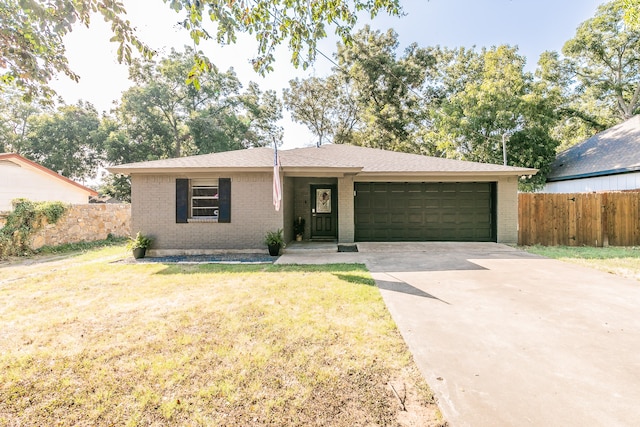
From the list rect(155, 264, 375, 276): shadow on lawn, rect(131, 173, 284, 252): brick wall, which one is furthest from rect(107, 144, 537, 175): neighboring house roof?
rect(155, 264, 375, 276): shadow on lawn

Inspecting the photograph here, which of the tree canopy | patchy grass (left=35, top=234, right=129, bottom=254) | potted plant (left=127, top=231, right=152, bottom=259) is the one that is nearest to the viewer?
the tree canopy

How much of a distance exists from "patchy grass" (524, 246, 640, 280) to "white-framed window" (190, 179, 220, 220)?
9.52 meters

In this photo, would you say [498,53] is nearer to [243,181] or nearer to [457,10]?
[457,10]

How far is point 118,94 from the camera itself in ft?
81.0

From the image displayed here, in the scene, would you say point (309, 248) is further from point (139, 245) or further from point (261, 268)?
point (139, 245)

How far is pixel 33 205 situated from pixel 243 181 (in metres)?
A: 6.92

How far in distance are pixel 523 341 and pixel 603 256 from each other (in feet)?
22.8

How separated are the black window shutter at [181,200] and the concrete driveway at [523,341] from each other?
5914mm

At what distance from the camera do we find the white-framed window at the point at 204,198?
8.75 meters

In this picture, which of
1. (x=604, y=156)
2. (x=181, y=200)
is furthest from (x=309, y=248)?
(x=604, y=156)

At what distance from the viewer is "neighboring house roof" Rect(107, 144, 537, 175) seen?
8172 millimetres

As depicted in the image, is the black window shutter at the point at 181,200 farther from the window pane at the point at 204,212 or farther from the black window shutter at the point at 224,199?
the black window shutter at the point at 224,199

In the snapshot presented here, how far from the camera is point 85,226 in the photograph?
36.7 ft

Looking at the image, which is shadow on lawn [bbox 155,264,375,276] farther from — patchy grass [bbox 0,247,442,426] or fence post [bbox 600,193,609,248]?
fence post [bbox 600,193,609,248]
